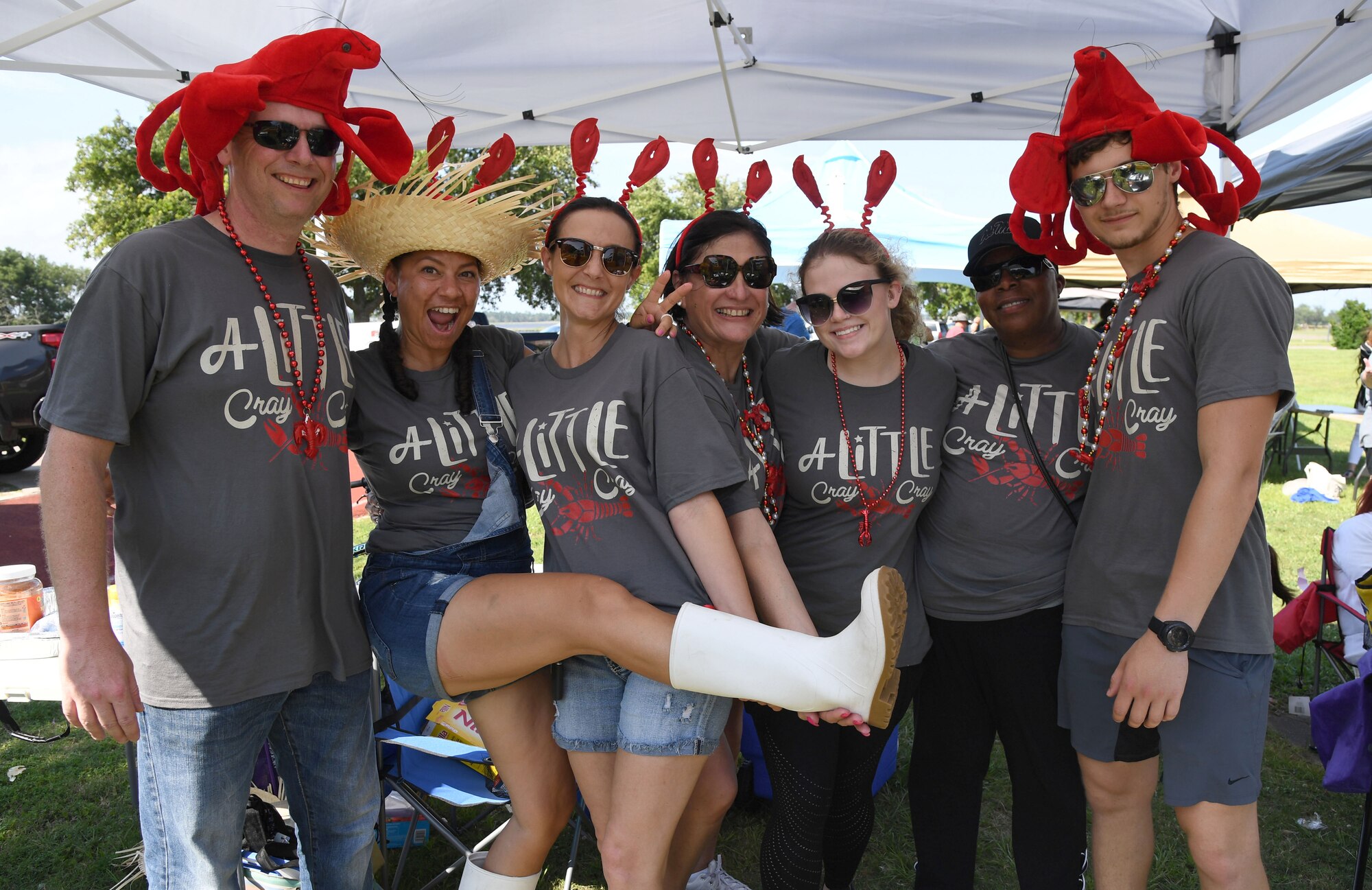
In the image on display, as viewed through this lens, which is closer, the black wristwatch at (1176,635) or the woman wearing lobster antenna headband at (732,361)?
the black wristwatch at (1176,635)

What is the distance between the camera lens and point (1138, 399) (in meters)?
2.01

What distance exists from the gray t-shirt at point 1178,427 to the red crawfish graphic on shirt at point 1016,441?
0.16 m

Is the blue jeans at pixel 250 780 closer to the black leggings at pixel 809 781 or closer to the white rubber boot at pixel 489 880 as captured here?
the white rubber boot at pixel 489 880

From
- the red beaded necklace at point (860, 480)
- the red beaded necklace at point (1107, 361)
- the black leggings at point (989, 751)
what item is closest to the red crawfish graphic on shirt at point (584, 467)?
the red beaded necklace at point (860, 480)

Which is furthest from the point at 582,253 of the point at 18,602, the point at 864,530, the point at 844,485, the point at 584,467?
the point at 18,602

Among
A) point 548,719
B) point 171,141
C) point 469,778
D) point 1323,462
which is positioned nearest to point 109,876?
point 469,778

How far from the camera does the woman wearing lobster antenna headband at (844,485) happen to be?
233cm

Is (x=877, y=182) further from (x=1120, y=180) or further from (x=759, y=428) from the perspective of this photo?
(x=759, y=428)

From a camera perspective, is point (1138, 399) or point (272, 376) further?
point (1138, 399)

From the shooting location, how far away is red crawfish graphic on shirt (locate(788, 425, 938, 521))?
91.8 inches

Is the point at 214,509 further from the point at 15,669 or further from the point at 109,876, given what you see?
the point at 109,876

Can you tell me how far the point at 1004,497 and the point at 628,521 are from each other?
40.7 inches

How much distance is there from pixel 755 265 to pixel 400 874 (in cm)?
226

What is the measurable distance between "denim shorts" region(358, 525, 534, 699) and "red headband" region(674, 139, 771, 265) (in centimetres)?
102
